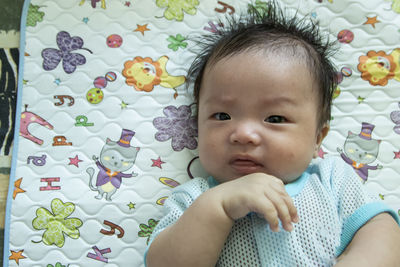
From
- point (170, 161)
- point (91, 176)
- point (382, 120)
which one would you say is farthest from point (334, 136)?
point (91, 176)

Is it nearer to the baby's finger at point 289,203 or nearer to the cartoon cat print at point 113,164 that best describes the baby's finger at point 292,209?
the baby's finger at point 289,203

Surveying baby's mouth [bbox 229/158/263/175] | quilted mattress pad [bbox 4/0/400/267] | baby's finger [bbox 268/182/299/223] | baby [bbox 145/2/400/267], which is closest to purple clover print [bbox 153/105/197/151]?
quilted mattress pad [bbox 4/0/400/267]

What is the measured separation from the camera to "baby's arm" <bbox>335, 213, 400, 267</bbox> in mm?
730

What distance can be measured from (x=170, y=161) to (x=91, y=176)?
0.72ft

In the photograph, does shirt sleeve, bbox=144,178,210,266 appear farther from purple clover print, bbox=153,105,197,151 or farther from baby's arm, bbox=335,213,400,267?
baby's arm, bbox=335,213,400,267

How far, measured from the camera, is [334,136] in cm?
109

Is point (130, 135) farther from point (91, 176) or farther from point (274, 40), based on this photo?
point (274, 40)

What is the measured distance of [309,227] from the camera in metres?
0.80

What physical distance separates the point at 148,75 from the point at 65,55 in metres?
0.25

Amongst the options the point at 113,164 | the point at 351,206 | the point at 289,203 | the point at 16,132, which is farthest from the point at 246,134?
the point at 16,132

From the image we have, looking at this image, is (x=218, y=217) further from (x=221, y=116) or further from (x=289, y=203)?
(x=221, y=116)

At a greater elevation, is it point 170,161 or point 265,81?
point 265,81

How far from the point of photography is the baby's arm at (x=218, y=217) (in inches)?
28.7

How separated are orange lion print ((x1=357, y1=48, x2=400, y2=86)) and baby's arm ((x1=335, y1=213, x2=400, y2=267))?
464 mm
